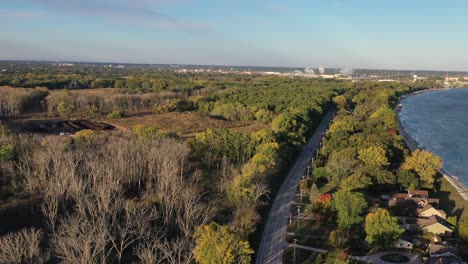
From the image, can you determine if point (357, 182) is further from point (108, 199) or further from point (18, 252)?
point (18, 252)

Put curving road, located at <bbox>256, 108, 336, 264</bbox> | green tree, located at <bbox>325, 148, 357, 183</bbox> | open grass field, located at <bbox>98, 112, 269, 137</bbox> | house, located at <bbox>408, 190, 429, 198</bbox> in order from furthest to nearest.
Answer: open grass field, located at <bbox>98, 112, 269, 137</bbox> < green tree, located at <bbox>325, 148, 357, 183</bbox> < house, located at <bbox>408, 190, 429, 198</bbox> < curving road, located at <bbox>256, 108, 336, 264</bbox>

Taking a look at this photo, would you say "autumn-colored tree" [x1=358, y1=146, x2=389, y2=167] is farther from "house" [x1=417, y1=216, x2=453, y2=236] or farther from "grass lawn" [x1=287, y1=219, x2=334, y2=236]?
"grass lawn" [x1=287, y1=219, x2=334, y2=236]

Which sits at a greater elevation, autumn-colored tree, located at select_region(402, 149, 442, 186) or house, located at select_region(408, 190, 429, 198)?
autumn-colored tree, located at select_region(402, 149, 442, 186)

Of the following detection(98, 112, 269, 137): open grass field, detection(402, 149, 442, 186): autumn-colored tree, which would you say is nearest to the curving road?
detection(402, 149, 442, 186): autumn-colored tree

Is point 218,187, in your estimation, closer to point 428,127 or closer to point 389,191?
point 389,191

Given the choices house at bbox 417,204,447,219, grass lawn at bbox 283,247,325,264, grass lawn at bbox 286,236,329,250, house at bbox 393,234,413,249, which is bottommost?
grass lawn at bbox 283,247,325,264

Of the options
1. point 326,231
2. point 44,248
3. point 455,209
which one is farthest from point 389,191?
point 44,248

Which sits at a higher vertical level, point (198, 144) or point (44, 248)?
point (198, 144)
